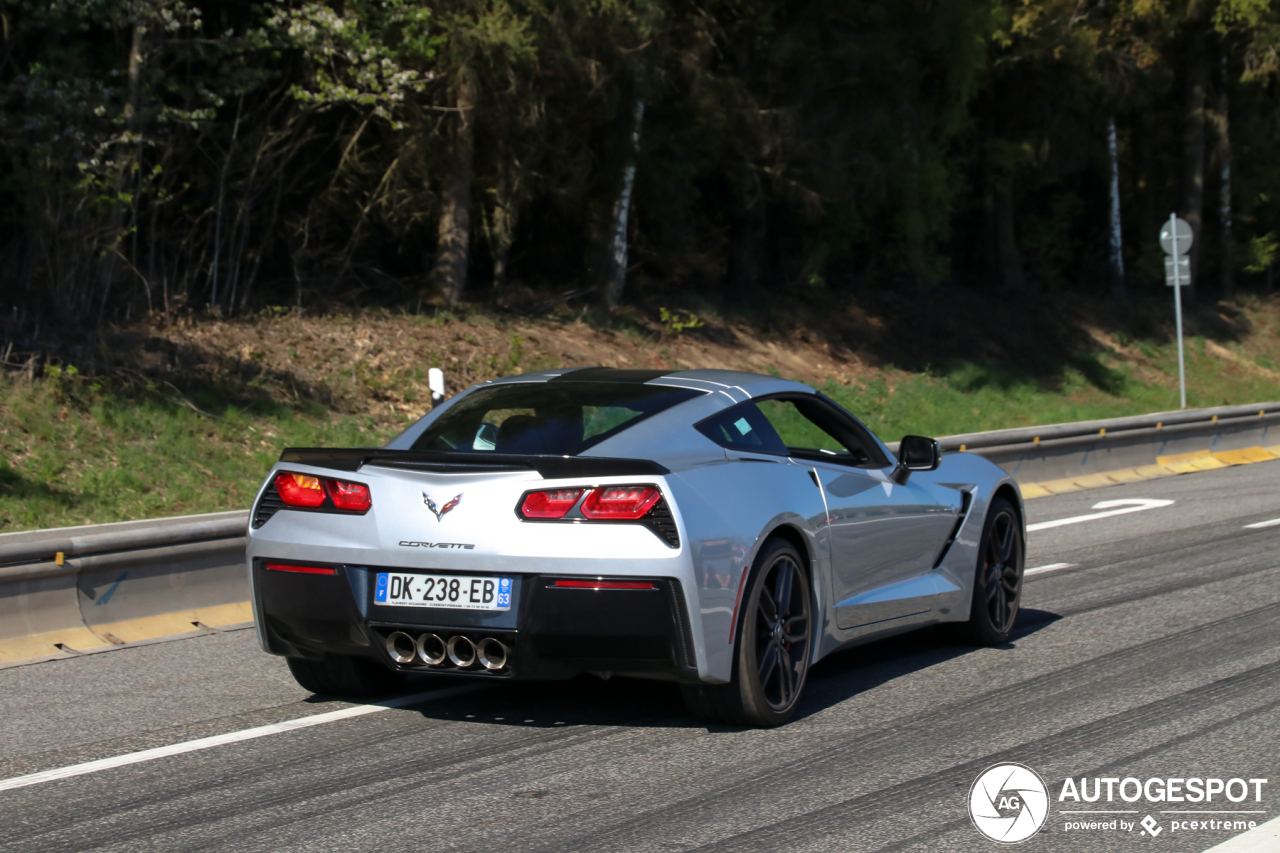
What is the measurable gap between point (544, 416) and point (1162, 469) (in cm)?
1439

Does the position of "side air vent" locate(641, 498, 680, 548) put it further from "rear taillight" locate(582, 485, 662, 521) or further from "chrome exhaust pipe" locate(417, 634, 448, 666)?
"chrome exhaust pipe" locate(417, 634, 448, 666)

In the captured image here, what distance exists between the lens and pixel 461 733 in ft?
18.2

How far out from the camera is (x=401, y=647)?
5.32 meters

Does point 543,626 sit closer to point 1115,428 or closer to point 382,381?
point 382,381

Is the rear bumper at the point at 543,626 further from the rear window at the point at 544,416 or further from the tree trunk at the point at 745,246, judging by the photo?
the tree trunk at the point at 745,246

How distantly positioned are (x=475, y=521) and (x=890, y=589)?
2.26 meters

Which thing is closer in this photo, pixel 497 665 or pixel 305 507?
pixel 497 665

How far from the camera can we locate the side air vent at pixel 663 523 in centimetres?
506

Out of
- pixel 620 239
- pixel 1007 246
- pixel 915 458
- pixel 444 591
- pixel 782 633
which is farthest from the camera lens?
pixel 1007 246

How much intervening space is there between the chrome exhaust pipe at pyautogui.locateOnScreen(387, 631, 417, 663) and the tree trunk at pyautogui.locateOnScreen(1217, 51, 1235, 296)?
38286 mm

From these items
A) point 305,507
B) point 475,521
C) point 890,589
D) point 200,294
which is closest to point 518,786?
point 475,521

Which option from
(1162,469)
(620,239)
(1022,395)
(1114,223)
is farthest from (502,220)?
(1114,223)

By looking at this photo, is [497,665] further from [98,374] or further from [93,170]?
[93,170]

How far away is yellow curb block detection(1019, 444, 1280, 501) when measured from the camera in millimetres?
16406
